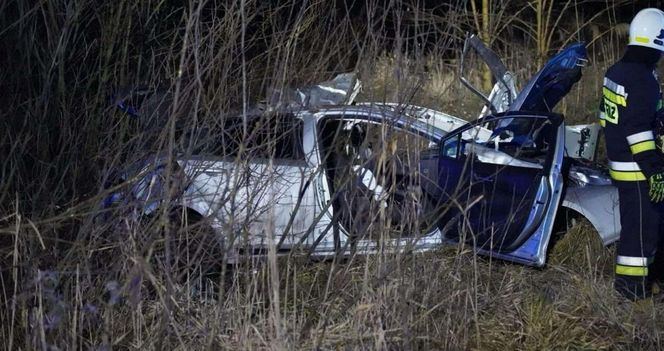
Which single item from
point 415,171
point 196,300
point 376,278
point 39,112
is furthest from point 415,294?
point 39,112

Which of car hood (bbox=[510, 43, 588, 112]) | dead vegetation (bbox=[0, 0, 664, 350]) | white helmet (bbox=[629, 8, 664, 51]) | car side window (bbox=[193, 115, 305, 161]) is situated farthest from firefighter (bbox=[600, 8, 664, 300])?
car side window (bbox=[193, 115, 305, 161])

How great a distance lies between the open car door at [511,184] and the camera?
652 centimetres

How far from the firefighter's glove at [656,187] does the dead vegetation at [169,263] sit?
1.98 feet

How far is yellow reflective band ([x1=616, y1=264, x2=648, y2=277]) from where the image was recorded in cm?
621

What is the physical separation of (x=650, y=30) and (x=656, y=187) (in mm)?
974

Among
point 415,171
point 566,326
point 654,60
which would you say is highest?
point 654,60

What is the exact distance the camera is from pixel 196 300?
5172mm

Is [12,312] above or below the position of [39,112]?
below

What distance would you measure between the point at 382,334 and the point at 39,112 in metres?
2.30

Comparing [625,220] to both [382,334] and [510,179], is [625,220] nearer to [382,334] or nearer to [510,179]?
[510,179]

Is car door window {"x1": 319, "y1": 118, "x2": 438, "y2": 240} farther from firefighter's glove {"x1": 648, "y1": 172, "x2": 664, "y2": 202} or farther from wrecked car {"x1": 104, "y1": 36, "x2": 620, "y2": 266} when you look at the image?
firefighter's glove {"x1": 648, "y1": 172, "x2": 664, "y2": 202}

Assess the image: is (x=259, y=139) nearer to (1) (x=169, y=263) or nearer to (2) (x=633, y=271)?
(1) (x=169, y=263)

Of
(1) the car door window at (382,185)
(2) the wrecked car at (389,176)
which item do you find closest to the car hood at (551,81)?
(2) the wrecked car at (389,176)

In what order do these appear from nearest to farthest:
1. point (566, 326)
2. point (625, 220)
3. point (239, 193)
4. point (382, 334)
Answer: point (382, 334) → point (566, 326) → point (239, 193) → point (625, 220)
